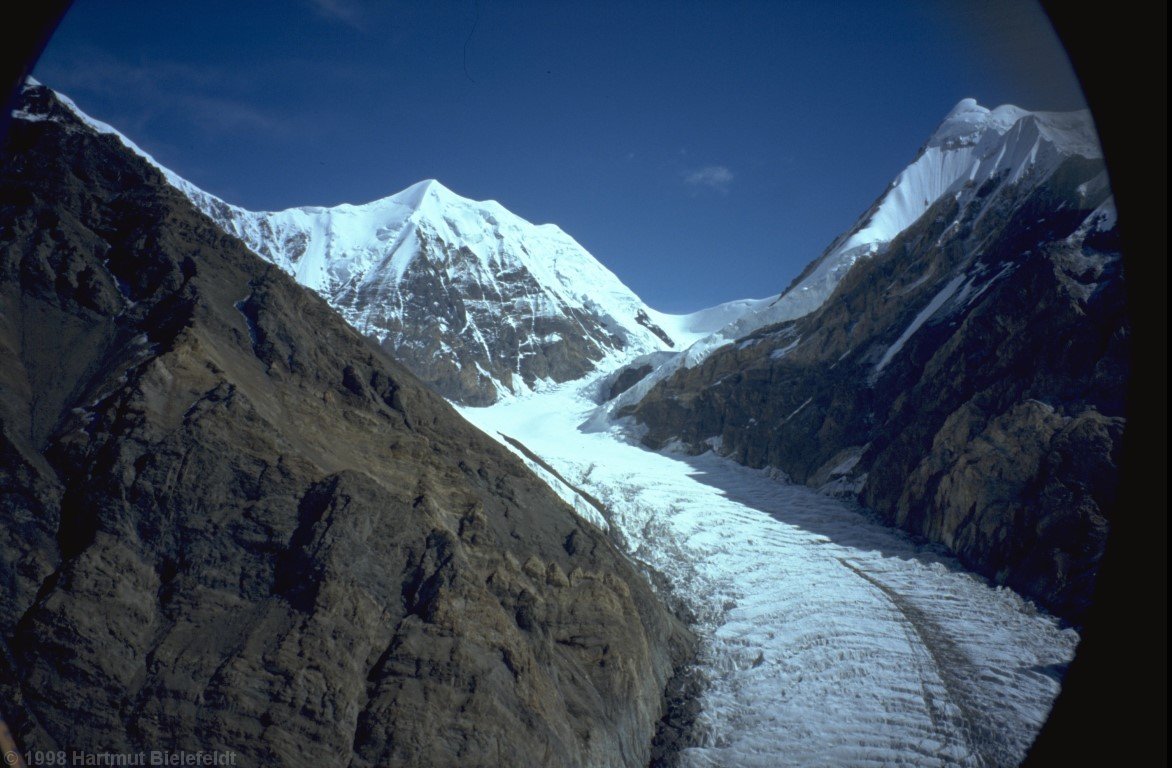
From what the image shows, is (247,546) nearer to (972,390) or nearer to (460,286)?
(972,390)

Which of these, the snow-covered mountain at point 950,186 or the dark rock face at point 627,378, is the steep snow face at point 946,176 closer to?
the snow-covered mountain at point 950,186

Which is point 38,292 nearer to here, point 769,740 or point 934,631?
point 769,740

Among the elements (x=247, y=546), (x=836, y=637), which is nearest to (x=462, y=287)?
(x=836, y=637)

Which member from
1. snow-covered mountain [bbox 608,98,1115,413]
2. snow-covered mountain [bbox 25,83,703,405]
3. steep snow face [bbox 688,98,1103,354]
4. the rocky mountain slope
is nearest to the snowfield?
the rocky mountain slope

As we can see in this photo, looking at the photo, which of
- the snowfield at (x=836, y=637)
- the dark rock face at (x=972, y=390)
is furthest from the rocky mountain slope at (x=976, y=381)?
the snowfield at (x=836, y=637)

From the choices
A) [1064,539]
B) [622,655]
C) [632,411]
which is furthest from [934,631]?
[632,411]
